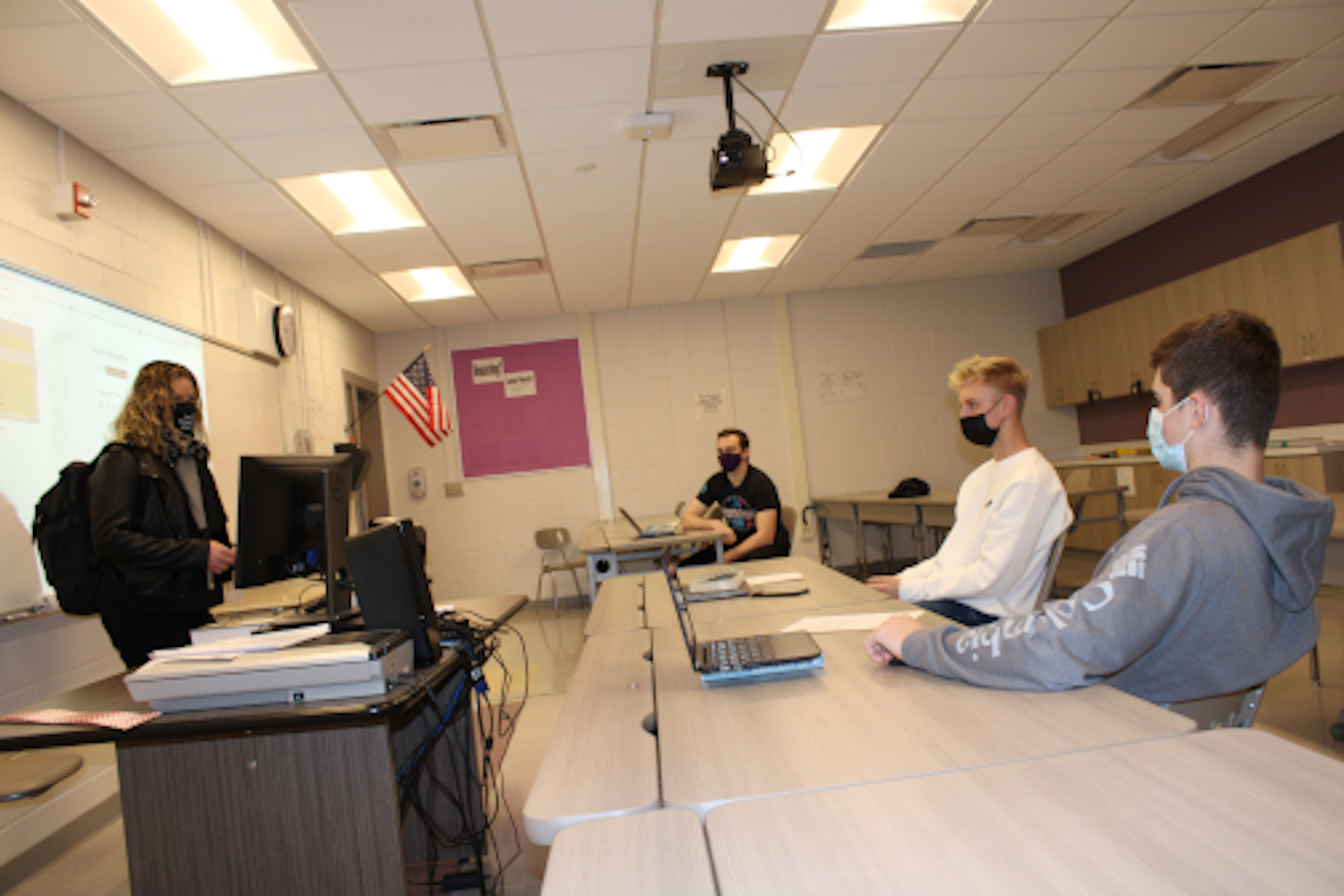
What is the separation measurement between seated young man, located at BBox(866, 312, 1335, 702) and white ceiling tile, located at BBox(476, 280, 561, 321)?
5.25m

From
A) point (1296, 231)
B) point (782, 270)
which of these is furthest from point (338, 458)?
point (1296, 231)

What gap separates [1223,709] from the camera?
1.25 metres

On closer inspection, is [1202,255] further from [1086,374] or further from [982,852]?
[982,852]

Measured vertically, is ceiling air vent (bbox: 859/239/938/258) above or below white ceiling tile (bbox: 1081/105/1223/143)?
above

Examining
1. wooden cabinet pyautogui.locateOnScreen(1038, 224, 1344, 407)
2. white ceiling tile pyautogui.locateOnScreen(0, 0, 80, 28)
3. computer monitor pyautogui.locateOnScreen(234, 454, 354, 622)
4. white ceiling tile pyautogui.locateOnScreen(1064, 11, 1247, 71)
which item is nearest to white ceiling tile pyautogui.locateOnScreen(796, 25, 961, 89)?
white ceiling tile pyautogui.locateOnScreen(1064, 11, 1247, 71)

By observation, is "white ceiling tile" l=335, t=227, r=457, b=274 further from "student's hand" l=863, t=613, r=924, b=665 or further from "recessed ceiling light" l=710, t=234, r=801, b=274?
"student's hand" l=863, t=613, r=924, b=665

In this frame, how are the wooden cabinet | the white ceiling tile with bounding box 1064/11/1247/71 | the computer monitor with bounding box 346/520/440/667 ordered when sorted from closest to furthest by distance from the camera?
the computer monitor with bounding box 346/520/440/667 < the white ceiling tile with bounding box 1064/11/1247/71 < the wooden cabinet

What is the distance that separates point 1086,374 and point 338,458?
6.69 m

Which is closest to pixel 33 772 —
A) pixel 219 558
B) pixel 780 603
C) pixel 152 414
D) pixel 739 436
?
pixel 219 558

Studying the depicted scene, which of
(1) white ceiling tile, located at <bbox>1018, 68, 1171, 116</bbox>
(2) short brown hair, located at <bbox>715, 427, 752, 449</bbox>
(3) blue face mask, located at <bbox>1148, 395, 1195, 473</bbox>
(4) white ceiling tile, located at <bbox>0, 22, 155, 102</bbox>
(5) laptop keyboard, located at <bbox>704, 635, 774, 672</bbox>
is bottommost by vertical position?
(5) laptop keyboard, located at <bbox>704, 635, 774, 672</bbox>

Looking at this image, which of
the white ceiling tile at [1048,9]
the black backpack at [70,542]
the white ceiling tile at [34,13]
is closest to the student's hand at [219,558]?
the black backpack at [70,542]

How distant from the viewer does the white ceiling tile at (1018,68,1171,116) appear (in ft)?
12.1

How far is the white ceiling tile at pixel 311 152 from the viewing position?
345cm

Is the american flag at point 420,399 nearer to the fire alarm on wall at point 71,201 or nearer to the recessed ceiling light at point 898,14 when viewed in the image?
the fire alarm on wall at point 71,201
